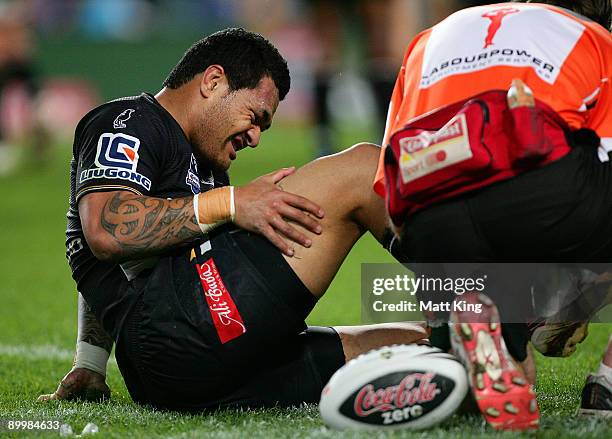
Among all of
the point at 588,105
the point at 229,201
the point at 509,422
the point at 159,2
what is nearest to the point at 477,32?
the point at 588,105

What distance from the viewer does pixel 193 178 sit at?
3.27 metres

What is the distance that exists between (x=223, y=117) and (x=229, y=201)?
1.65 feet

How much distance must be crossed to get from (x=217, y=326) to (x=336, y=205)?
47cm

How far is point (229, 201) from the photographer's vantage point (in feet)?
9.70

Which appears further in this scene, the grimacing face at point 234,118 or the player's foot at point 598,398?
the grimacing face at point 234,118

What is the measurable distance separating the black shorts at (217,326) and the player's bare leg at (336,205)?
2.4 inches

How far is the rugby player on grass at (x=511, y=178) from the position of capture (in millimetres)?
2539

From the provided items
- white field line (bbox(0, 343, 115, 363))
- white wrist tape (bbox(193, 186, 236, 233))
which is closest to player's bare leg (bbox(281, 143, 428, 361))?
white wrist tape (bbox(193, 186, 236, 233))

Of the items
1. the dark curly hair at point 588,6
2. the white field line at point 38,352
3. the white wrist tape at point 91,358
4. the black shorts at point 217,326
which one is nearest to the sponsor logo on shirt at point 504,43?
the dark curly hair at point 588,6

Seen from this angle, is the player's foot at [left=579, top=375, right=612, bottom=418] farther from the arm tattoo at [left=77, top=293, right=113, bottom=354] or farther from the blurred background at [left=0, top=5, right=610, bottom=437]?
the arm tattoo at [left=77, top=293, right=113, bottom=354]

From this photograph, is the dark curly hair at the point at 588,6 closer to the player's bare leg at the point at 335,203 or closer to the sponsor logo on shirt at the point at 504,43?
the sponsor logo on shirt at the point at 504,43

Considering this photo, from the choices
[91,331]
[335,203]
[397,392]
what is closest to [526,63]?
[335,203]

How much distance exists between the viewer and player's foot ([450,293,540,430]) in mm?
2492

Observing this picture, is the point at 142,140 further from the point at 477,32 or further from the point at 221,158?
the point at 477,32
